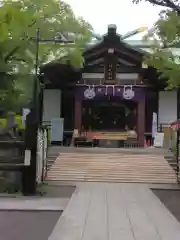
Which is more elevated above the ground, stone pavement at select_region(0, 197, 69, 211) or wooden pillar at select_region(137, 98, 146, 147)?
wooden pillar at select_region(137, 98, 146, 147)

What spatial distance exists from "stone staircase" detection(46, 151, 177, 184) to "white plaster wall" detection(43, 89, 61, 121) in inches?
289

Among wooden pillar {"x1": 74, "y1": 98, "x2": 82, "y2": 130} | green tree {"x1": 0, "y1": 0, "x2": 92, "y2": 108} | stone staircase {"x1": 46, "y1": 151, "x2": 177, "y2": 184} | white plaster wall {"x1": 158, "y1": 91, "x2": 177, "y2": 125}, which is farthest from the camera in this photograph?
white plaster wall {"x1": 158, "y1": 91, "x2": 177, "y2": 125}

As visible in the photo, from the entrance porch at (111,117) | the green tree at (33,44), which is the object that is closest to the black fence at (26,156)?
the green tree at (33,44)

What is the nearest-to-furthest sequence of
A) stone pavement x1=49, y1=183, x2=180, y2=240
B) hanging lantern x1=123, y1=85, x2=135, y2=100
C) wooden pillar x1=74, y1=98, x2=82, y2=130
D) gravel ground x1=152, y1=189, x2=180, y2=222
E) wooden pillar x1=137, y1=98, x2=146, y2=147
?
1. stone pavement x1=49, y1=183, x2=180, y2=240
2. gravel ground x1=152, y1=189, x2=180, y2=222
3. hanging lantern x1=123, y1=85, x2=135, y2=100
4. wooden pillar x1=137, y1=98, x2=146, y2=147
5. wooden pillar x1=74, y1=98, x2=82, y2=130

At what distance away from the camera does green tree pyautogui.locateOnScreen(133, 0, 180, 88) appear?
915cm

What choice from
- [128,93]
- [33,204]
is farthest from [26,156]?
[128,93]

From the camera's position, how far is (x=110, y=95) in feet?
77.3

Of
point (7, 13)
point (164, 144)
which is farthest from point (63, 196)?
point (164, 144)

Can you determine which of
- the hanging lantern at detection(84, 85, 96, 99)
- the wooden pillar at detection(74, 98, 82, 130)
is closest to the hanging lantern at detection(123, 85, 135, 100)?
the hanging lantern at detection(84, 85, 96, 99)

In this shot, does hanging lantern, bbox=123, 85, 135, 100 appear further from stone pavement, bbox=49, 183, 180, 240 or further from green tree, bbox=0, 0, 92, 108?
stone pavement, bbox=49, 183, 180, 240

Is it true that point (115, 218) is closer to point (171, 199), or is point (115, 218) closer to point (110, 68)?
point (171, 199)

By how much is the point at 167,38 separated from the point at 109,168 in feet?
17.5

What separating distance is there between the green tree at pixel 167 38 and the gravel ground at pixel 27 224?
485 cm

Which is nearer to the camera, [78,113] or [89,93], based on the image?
[89,93]
